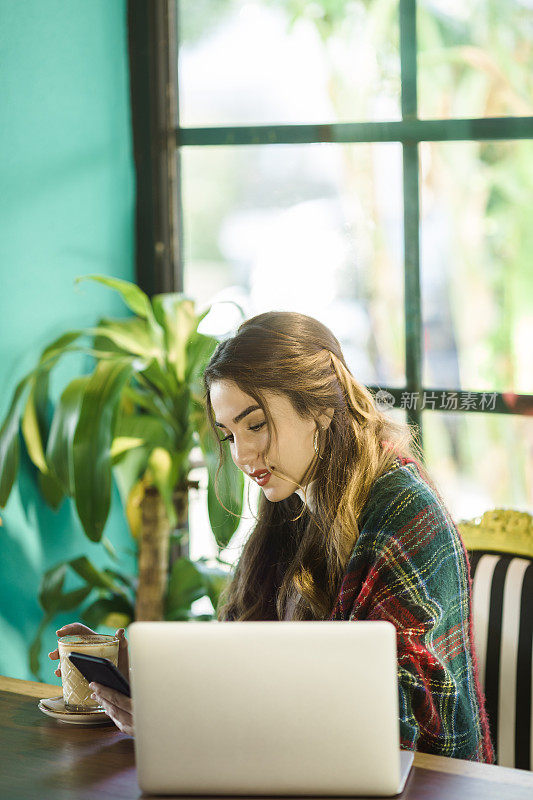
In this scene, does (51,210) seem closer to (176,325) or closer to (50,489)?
(176,325)

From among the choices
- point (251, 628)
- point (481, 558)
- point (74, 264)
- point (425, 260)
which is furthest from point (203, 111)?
point (251, 628)

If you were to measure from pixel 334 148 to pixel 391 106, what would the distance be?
0.21m

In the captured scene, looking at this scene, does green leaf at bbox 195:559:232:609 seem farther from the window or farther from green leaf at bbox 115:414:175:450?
green leaf at bbox 115:414:175:450

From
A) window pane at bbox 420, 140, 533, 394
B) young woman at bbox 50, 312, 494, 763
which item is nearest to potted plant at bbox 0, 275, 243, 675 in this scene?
window pane at bbox 420, 140, 533, 394

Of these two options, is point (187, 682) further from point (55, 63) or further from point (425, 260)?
point (55, 63)

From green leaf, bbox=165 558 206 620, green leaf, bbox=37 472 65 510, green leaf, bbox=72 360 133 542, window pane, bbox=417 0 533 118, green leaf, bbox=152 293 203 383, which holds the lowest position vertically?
green leaf, bbox=165 558 206 620

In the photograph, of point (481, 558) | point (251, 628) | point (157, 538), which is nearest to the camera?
point (251, 628)

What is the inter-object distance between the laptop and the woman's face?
1.95 ft

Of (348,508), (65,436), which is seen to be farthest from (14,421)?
(348,508)

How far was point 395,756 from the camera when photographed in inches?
42.5

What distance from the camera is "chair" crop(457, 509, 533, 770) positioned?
175 cm

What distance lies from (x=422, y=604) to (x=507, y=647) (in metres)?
0.39

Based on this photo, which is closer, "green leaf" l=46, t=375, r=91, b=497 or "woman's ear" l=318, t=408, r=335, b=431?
"woman's ear" l=318, t=408, r=335, b=431

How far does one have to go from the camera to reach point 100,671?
1.32 metres
